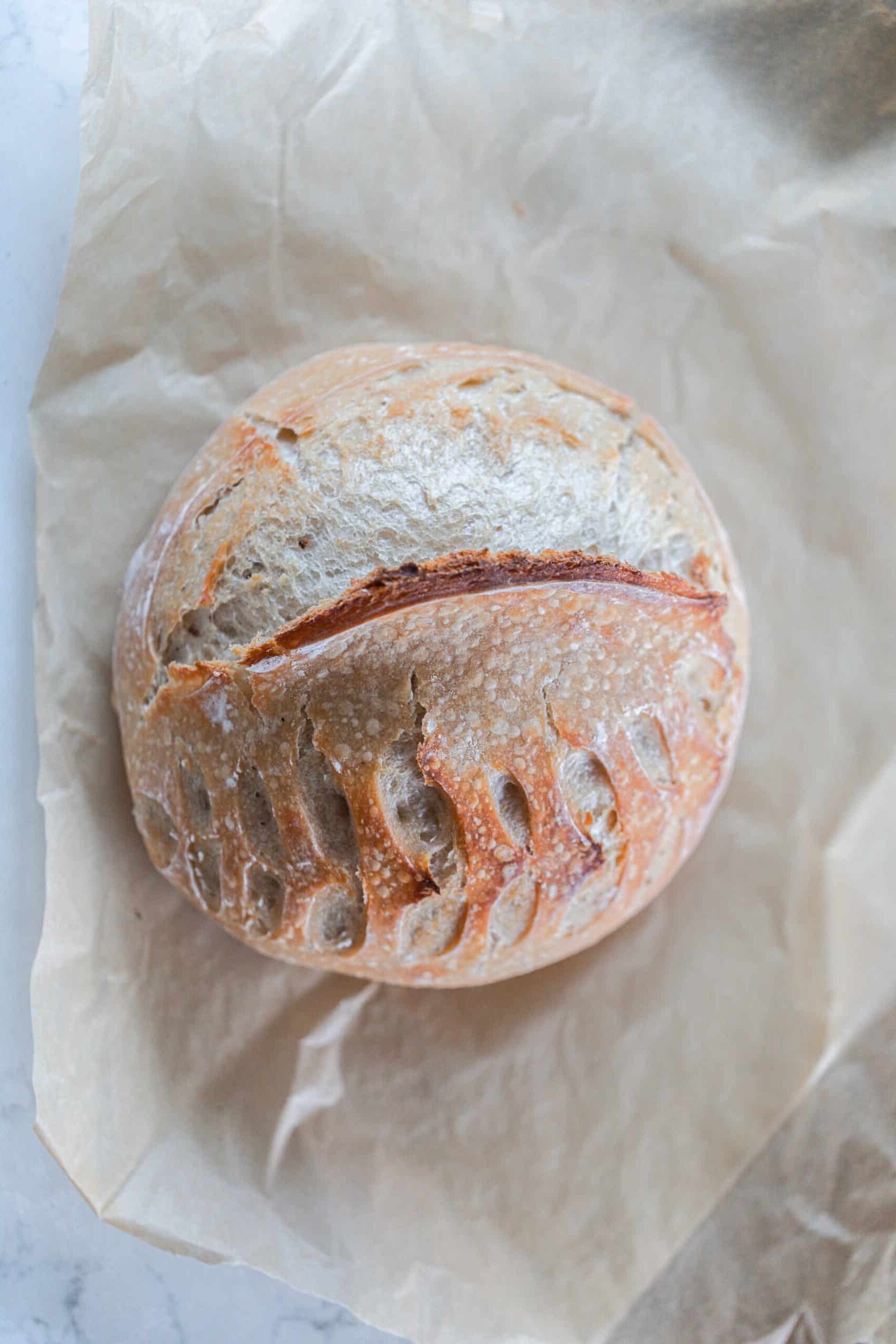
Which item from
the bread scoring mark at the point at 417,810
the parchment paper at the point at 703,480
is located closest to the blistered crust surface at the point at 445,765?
the bread scoring mark at the point at 417,810

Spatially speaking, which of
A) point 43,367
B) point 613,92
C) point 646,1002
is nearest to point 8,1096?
point 646,1002

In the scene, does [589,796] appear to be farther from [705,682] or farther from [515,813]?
[705,682]

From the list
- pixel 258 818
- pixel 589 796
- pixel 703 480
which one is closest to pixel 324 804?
pixel 258 818

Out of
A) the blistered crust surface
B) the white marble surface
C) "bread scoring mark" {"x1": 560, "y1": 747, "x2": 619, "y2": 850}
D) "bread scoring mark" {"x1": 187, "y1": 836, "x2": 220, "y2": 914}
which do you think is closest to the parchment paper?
the white marble surface

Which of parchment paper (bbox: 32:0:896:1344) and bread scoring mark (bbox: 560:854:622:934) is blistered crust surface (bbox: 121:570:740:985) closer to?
bread scoring mark (bbox: 560:854:622:934)

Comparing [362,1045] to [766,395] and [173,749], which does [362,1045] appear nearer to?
[173,749]

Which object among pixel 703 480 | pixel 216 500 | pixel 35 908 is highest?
pixel 703 480

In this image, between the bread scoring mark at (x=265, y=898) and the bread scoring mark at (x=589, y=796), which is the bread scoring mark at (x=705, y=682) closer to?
the bread scoring mark at (x=589, y=796)
